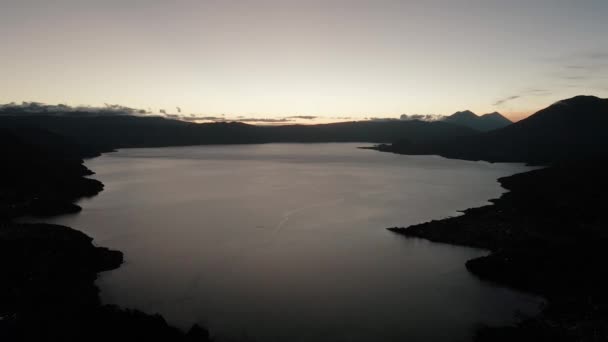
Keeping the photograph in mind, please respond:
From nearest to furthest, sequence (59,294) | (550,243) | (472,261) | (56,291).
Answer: (59,294) → (56,291) → (472,261) → (550,243)

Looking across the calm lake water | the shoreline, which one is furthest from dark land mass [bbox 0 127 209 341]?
the calm lake water

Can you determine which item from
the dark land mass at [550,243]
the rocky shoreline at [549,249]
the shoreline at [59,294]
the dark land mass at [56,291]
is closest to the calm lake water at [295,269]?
the rocky shoreline at [549,249]

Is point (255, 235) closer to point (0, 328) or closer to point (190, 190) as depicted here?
point (0, 328)

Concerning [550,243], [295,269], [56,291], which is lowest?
[295,269]

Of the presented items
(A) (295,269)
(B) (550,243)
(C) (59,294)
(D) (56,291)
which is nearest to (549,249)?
(B) (550,243)

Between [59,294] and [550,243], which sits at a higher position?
[550,243]

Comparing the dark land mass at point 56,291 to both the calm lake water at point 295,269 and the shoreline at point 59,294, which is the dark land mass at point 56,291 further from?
the calm lake water at point 295,269

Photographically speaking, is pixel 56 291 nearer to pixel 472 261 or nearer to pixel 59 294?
pixel 59 294
